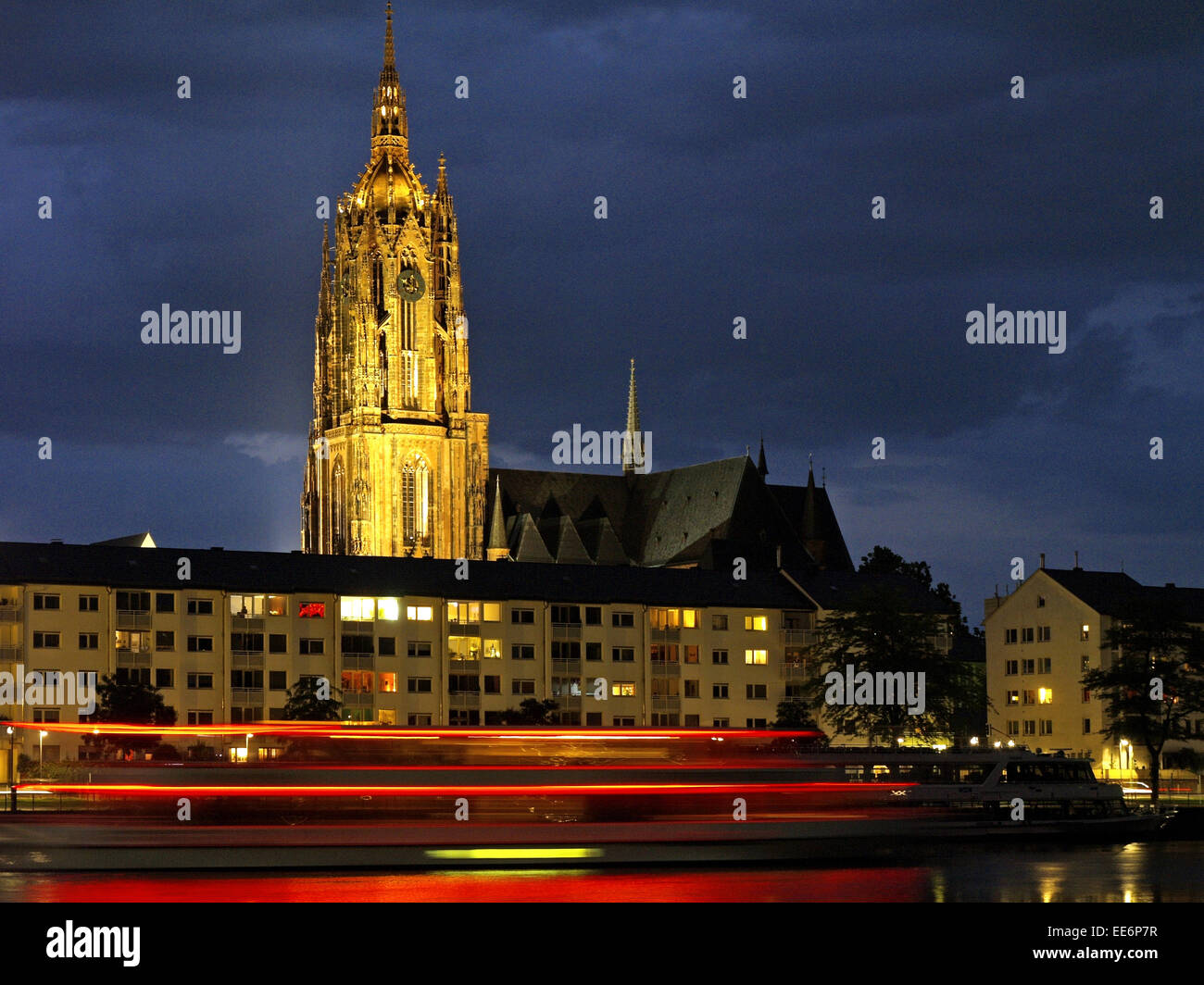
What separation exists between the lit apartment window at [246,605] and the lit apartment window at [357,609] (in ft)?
18.7

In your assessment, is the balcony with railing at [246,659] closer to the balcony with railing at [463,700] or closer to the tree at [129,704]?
the tree at [129,704]

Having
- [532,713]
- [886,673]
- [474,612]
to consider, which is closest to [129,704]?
[532,713]

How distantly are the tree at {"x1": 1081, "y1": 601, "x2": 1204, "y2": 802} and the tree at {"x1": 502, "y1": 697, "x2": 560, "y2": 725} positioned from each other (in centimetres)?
3573

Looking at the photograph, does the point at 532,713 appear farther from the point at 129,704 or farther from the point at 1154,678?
the point at 1154,678

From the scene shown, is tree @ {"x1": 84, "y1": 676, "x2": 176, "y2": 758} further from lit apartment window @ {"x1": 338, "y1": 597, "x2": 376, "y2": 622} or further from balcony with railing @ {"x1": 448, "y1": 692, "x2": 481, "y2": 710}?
balcony with railing @ {"x1": 448, "y1": 692, "x2": 481, "y2": 710}

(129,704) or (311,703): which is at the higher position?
(129,704)

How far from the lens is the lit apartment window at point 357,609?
472ft

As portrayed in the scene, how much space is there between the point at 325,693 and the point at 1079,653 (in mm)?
56301

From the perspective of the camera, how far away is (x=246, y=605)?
141000 millimetres

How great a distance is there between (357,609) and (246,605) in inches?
314

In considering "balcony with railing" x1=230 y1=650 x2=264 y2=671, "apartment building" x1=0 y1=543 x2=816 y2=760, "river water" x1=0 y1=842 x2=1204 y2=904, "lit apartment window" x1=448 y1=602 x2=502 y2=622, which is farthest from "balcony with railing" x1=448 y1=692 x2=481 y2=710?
"river water" x1=0 y1=842 x2=1204 y2=904
